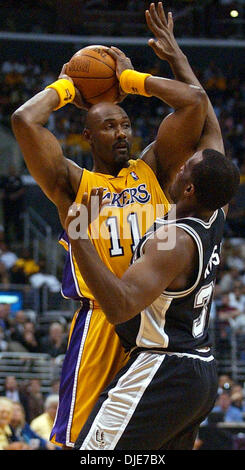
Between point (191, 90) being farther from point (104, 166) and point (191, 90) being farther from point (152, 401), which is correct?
point (152, 401)

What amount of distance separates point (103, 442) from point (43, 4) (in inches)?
775

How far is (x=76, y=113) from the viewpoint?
20.6 metres

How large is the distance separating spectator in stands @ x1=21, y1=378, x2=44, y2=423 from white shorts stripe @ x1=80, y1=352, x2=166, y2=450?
642 centimetres

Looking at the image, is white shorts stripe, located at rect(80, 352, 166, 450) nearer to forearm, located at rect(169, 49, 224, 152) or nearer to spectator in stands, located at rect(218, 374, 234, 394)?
forearm, located at rect(169, 49, 224, 152)

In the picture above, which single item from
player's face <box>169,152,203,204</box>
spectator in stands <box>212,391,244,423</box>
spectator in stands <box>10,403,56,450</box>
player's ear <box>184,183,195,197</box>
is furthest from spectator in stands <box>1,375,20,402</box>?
player's ear <box>184,183,195,197</box>

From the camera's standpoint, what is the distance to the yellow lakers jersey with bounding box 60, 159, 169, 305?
15.0ft

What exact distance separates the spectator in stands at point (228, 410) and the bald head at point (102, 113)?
21.2 feet

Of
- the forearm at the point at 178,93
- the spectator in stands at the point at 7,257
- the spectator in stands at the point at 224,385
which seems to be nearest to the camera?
the forearm at the point at 178,93

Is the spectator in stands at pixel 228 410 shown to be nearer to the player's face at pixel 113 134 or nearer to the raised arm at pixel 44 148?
the player's face at pixel 113 134

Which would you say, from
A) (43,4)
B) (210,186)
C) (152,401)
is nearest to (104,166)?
(210,186)

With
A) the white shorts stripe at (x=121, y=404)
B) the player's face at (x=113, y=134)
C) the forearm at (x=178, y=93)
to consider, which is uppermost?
the forearm at (x=178, y=93)

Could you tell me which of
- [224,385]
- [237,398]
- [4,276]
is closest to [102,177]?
[237,398]

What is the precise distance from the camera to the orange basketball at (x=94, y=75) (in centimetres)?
497

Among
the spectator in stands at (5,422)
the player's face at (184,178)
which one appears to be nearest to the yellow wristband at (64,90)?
the player's face at (184,178)
